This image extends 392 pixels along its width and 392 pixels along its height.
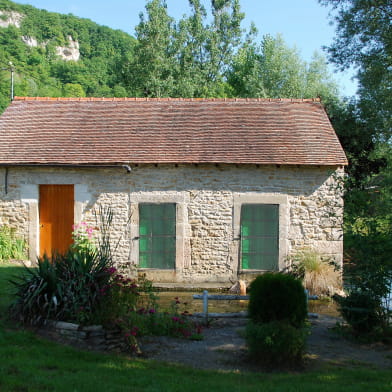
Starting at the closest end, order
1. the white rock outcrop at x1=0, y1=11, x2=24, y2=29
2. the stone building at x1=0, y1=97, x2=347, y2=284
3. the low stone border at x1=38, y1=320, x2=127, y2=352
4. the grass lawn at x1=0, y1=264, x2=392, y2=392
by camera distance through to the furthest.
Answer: the grass lawn at x1=0, y1=264, x2=392, y2=392
the low stone border at x1=38, y1=320, x2=127, y2=352
the stone building at x1=0, y1=97, x2=347, y2=284
the white rock outcrop at x1=0, y1=11, x2=24, y2=29

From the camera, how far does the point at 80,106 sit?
44.1 ft

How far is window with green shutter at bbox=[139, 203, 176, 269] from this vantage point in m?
11.4

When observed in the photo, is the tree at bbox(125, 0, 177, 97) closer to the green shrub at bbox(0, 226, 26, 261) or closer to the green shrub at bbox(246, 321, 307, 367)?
the green shrub at bbox(0, 226, 26, 261)

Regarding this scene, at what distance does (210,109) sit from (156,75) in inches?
631

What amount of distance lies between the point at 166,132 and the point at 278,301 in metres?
7.35

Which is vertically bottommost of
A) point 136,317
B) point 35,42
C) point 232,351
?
point 232,351

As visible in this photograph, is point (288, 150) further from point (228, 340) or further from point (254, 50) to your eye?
point (254, 50)

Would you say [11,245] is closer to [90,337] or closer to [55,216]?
[55,216]

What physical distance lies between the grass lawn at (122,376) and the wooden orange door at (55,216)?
20.6 feet

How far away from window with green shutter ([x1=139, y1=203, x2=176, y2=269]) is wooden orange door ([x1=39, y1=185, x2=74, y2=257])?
1.97 metres

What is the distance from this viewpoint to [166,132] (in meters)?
12.3

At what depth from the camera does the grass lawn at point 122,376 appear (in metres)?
4.58

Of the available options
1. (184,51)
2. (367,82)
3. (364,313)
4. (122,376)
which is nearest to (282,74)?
(184,51)

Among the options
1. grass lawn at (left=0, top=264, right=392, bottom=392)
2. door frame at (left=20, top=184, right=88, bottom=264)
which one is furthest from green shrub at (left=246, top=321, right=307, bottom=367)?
door frame at (left=20, top=184, right=88, bottom=264)
